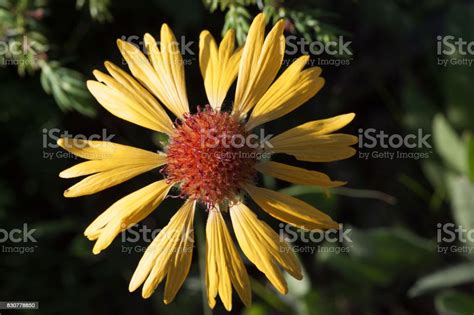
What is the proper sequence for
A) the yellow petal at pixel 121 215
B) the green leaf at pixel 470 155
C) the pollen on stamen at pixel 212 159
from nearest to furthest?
the yellow petal at pixel 121 215 < the pollen on stamen at pixel 212 159 < the green leaf at pixel 470 155

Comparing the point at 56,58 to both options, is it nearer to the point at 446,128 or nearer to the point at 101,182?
the point at 101,182

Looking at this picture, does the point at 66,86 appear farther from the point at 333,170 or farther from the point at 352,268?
the point at 352,268

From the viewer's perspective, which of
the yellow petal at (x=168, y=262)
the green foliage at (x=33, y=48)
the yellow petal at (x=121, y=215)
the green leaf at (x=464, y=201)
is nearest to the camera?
the yellow petal at (x=121, y=215)

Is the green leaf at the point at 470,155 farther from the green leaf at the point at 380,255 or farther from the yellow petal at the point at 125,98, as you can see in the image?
the yellow petal at the point at 125,98

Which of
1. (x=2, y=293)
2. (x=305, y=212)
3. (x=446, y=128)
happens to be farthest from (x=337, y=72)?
(x=2, y=293)

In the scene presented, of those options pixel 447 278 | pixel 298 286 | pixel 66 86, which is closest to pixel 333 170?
pixel 298 286

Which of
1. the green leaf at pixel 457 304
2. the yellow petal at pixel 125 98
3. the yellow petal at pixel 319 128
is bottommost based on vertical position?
the green leaf at pixel 457 304

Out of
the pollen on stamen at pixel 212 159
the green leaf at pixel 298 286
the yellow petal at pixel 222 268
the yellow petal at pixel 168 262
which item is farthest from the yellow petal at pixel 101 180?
the green leaf at pixel 298 286
